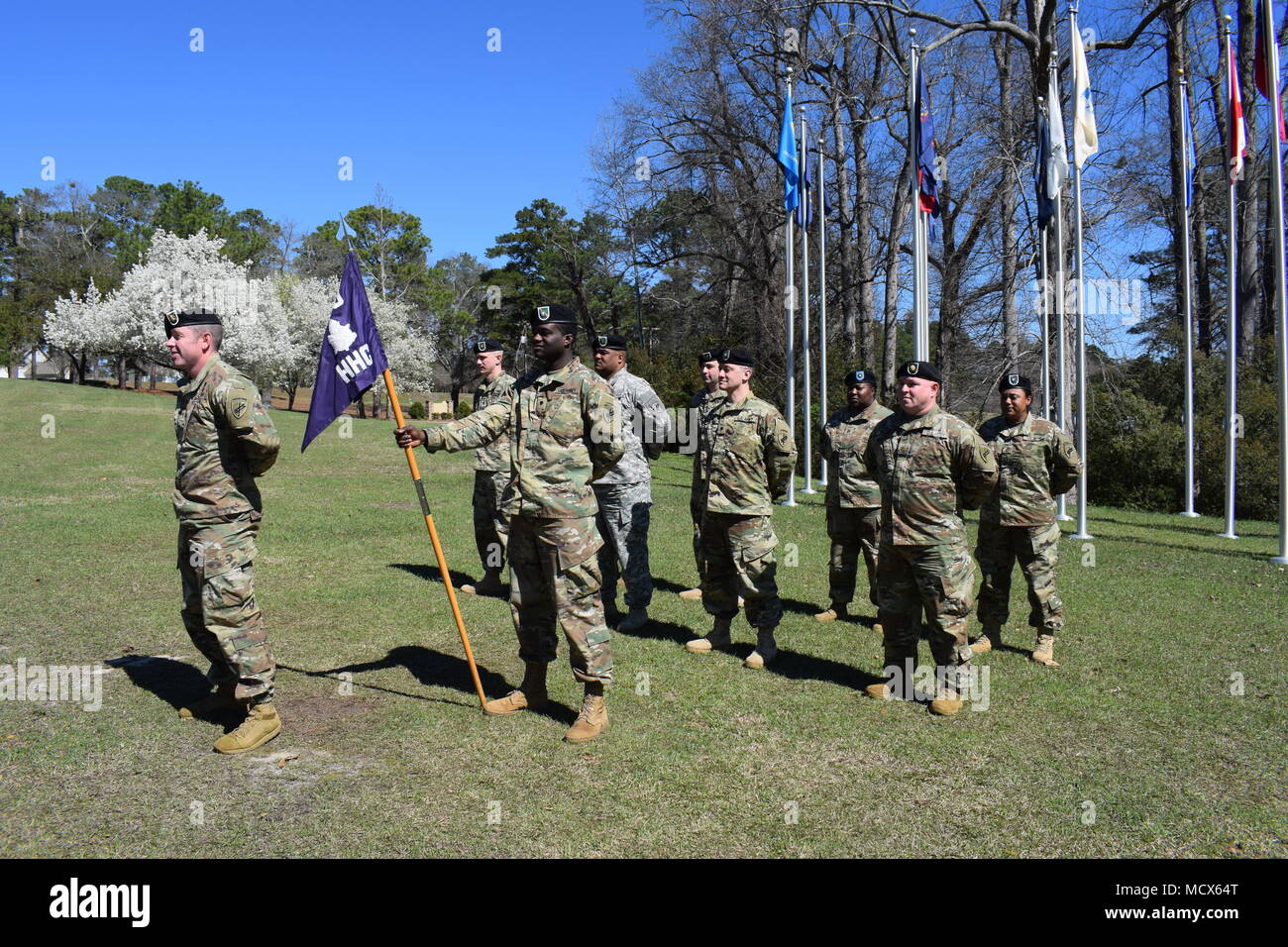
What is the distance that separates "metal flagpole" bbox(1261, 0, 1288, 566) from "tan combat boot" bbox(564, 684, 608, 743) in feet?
35.8

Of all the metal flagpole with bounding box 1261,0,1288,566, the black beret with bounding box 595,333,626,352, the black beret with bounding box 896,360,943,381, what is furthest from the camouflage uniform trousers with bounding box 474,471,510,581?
the metal flagpole with bounding box 1261,0,1288,566

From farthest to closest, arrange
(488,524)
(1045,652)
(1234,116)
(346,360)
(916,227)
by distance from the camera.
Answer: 1. (1234,116)
2. (916,227)
3. (488,524)
4. (1045,652)
5. (346,360)

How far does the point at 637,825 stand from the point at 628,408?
427 cm

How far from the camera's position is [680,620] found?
863cm

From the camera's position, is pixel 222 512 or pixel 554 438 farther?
pixel 554 438

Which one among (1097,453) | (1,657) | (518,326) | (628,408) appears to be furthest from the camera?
(518,326)

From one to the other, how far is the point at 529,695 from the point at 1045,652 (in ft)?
13.4

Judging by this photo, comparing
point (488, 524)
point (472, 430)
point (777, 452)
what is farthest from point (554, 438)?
point (488, 524)

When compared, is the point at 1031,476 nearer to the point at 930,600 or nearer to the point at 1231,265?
the point at 930,600

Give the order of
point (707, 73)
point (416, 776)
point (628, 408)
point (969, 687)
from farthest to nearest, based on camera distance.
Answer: point (707, 73), point (628, 408), point (969, 687), point (416, 776)

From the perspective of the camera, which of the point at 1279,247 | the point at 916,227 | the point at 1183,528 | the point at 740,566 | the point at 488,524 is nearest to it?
the point at 740,566

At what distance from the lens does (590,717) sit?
18.6 ft
